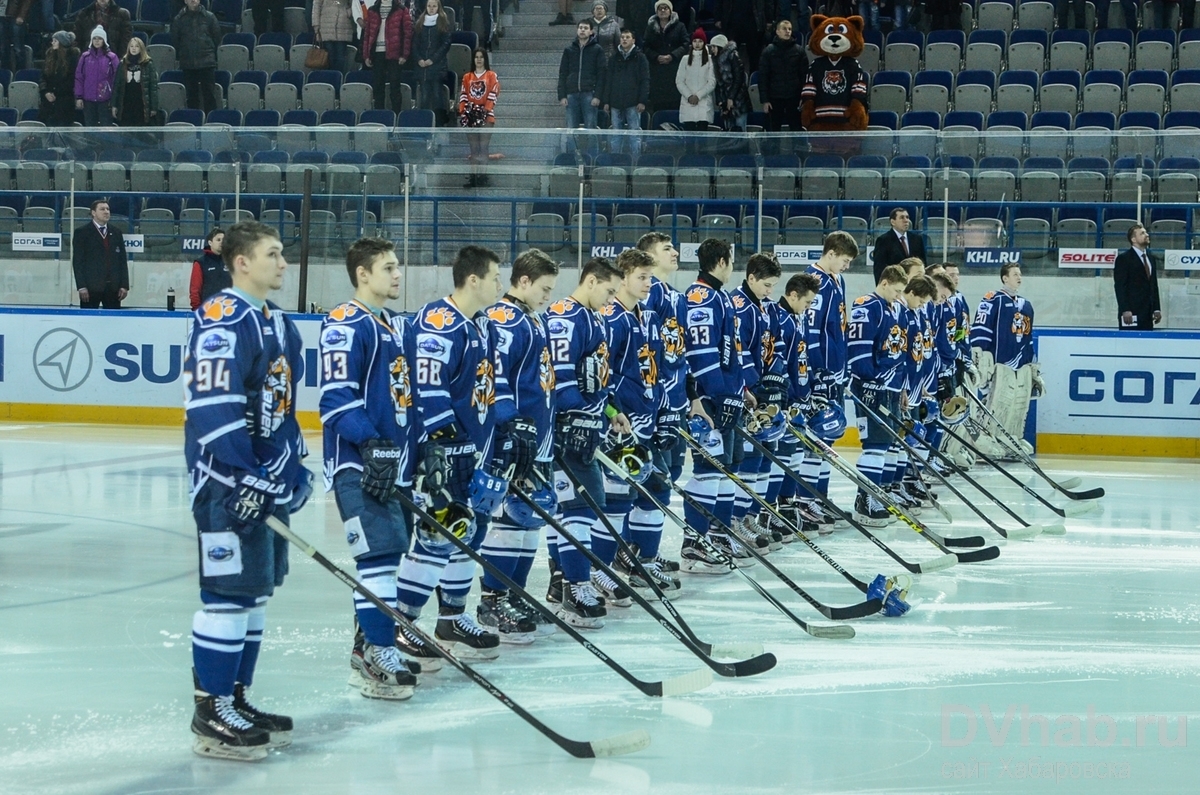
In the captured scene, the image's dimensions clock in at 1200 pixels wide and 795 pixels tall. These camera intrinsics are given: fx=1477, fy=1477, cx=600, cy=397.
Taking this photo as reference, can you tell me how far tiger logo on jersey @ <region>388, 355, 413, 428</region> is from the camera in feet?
14.7

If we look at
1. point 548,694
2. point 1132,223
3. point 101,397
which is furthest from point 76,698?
point 1132,223

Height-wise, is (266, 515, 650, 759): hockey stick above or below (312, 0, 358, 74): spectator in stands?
below

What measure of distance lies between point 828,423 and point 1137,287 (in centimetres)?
466

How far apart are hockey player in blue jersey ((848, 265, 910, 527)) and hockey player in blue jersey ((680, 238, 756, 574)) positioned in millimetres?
1697

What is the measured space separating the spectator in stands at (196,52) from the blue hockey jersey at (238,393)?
13.0 metres

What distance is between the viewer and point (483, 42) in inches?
682

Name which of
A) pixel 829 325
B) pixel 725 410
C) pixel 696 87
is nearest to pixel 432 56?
pixel 696 87

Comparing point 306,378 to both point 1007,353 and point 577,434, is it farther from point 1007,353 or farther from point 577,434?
point 577,434

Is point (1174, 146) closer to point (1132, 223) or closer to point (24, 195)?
point (1132, 223)

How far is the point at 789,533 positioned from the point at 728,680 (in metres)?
2.96

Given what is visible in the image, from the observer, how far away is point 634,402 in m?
6.25

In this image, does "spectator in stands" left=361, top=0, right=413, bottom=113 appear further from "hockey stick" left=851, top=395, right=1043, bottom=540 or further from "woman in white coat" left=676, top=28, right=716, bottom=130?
"hockey stick" left=851, top=395, right=1043, bottom=540

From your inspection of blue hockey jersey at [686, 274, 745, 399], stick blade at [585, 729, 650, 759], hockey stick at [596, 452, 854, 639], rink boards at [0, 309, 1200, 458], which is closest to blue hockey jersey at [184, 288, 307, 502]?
stick blade at [585, 729, 650, 759]

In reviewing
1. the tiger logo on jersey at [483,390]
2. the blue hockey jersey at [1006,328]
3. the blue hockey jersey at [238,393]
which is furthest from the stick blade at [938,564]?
the blue hockey jersey at [1006,328]
